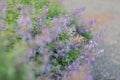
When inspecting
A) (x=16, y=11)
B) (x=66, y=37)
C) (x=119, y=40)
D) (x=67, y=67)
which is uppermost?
(x=16, y=11)

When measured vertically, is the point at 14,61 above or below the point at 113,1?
above

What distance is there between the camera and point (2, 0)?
3557 millimetres

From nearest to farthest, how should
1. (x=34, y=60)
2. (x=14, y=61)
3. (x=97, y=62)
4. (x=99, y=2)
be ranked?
(x=14, y=61), (x=34, y=60), (x=97, y=62), (x=99, y=2)

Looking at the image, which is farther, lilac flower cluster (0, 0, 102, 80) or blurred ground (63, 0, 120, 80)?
blurred ground (63, 0, 120, 80)

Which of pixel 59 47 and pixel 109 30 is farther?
pixel 109 30

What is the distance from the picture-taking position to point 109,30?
7.01m

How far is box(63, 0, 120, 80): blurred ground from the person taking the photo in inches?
205

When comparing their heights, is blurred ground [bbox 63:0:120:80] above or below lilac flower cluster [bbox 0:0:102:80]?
below

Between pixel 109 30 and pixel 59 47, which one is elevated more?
pixel 59 47

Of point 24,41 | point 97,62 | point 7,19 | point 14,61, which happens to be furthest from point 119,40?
point 14,61

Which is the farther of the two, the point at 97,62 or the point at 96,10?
the point at 96,10

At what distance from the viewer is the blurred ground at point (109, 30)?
5.20m

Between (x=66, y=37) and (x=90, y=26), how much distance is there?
77cm

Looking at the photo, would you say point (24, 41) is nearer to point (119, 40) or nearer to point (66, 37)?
point (66, 37)
